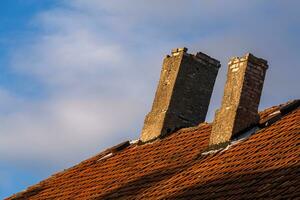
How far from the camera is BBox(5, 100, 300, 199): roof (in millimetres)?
8617

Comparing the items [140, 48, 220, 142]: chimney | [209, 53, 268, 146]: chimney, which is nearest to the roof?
[209, 53, 268, 146]: chimney

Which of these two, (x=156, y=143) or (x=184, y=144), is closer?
(x=184, y=144)

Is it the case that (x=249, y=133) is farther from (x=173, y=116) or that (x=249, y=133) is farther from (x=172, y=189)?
(x=173, y=116)

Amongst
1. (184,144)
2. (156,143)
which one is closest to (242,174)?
(184,144)

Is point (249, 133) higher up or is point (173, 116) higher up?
point (173, 116)

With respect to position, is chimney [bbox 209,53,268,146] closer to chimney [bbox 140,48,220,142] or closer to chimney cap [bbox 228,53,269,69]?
chimney cap [bbox 228,53,269,69]

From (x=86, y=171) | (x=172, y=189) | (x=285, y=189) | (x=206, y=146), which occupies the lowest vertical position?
(x=285, y=189)

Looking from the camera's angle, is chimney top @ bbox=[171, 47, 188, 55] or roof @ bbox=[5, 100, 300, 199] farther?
chimney top @ bbox=[171, 47, 188, 55]

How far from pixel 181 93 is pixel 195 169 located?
3.37 meters

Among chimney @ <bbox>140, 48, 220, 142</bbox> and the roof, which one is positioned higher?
chimney @ <bbox>140, 48, 220, 142</bbox>

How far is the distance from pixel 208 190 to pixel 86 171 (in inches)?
197

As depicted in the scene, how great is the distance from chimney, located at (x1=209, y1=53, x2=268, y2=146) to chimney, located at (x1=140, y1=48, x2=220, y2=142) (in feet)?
5.96

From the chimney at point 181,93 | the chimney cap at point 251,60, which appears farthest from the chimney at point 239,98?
the chimney at point 181,93

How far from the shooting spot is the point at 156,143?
13.0 meters
